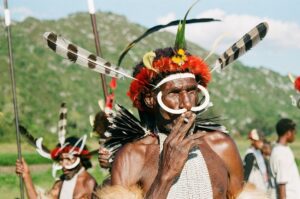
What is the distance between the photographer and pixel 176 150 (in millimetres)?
3654

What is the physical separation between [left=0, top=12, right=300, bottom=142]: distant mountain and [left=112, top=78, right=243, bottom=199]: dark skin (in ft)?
64.3

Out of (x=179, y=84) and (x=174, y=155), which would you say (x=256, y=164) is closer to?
(x=179, y=84)

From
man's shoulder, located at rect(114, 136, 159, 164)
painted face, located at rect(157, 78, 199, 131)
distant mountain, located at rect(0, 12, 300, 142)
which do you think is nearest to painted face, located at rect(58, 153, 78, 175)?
man's shoulder, located at rect(114, 136, 159, 164)

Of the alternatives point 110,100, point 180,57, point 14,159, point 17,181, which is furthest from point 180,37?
point 14,159

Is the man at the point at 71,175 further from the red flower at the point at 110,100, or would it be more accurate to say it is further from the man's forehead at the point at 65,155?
the red flower at the point at 110,100

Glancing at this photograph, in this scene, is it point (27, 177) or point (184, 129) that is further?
point (27, 177)

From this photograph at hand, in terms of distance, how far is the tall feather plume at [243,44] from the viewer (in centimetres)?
438

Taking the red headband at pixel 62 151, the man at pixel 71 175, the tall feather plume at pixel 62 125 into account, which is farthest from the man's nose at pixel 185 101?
the tall feather plume at pixel 62 125

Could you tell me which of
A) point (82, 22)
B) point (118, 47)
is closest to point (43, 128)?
point (118, 47)

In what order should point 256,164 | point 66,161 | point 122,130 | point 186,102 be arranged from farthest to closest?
point 256,164, point 66,161, point 122,130, point 186,102

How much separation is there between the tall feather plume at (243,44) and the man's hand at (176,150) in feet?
2.52

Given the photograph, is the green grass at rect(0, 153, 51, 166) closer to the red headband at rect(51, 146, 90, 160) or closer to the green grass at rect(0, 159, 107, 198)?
the green grass at rect(0, 159, 107, 198)

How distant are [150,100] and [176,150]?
559mm

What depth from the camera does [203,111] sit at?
13.8 feet
